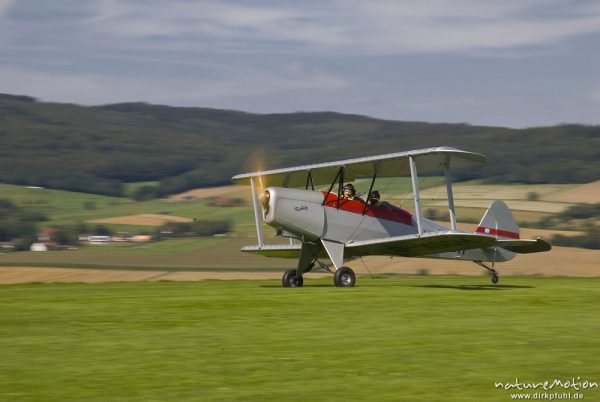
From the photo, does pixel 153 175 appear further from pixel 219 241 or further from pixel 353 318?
pixel 353 318

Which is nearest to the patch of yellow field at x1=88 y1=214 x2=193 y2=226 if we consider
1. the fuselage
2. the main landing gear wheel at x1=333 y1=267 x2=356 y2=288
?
the fuselage

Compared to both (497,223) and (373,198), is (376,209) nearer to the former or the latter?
(373,198)

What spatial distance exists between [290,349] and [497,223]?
16344mm

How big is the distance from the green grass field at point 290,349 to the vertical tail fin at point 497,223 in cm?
925

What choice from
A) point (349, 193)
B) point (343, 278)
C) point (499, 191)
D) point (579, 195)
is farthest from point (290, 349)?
point (499, 191)

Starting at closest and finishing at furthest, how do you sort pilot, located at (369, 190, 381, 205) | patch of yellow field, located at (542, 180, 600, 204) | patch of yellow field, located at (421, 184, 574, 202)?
pilot, located at (369, 190, 381, 205)
patch of yellow field, located at (421, 184, 574, 202)
patch of yellow field, located at (542, 180, 600, 204)

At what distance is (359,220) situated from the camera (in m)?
21.2

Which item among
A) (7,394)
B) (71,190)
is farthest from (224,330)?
(71,190)

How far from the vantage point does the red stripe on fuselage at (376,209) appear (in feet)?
68.8

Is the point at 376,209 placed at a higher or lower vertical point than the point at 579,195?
higher

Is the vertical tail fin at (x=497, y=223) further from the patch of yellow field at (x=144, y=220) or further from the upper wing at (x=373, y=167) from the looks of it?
the patch of yellow field at (x=144, y=220)

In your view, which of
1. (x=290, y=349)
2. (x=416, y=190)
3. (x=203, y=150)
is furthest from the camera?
(x=203, y=150)

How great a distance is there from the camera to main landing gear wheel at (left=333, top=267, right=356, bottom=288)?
20.1 m

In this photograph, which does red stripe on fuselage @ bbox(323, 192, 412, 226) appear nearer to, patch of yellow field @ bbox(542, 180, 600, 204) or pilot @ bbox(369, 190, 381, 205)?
pilot @ bbox(369, 190, 381, 205)
